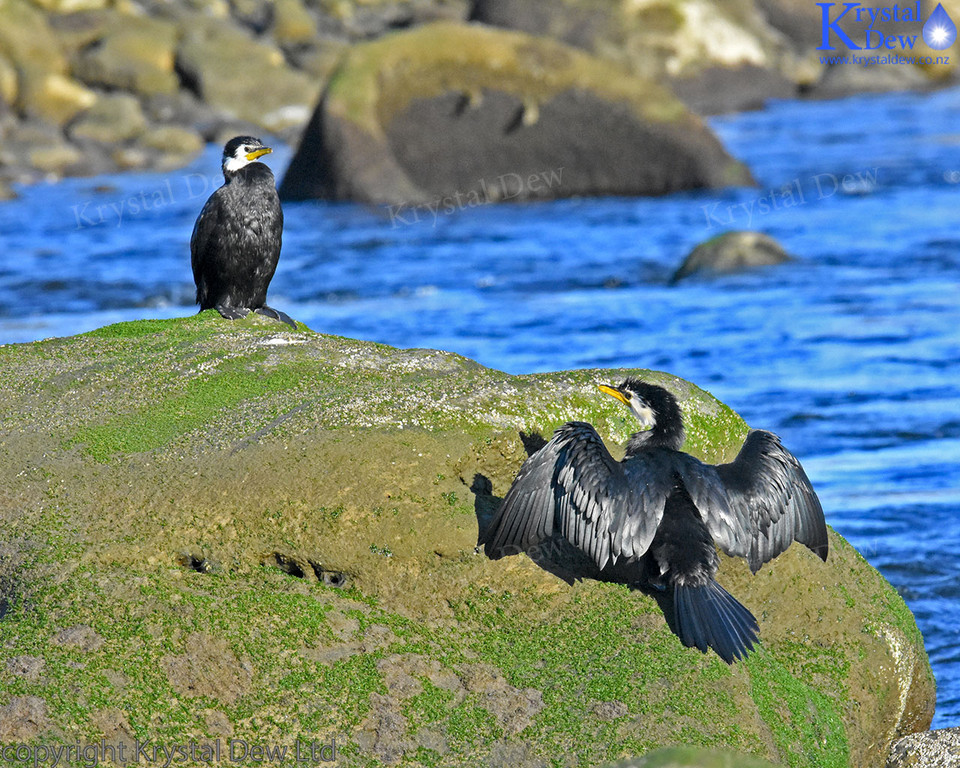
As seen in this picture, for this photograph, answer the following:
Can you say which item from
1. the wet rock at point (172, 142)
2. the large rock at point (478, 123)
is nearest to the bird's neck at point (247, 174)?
the large rock at point (478, 123)

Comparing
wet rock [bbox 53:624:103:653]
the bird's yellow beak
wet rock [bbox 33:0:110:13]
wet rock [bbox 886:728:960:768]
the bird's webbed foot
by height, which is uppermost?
wet rock [bbox 33:0:110:13]

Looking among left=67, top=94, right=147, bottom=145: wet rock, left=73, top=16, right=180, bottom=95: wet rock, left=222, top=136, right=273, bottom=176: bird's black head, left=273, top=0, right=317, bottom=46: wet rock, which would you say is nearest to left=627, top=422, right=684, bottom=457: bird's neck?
left=222, top=136, right=273, bottom=176: bird's black head

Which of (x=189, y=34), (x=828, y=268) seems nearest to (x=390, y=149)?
(x=828, y=268)

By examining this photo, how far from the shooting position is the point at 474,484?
4.83 meters

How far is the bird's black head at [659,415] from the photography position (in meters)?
4.89

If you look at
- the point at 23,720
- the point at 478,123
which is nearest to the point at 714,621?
the point at 23,720

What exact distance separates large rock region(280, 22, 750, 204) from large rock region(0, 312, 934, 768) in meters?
14.3

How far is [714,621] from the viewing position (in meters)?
4.49

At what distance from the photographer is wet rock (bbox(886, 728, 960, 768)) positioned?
16.4 feet

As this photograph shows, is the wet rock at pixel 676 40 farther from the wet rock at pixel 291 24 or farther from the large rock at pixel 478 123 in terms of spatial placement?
the large rock at pixel 478 123

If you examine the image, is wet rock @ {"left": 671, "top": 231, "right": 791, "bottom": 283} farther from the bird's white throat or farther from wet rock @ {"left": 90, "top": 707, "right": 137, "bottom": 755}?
wet rock @ {"left": 90, "top": 707, "right": 137, "bottom": 755}

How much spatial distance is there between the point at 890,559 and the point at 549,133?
13.0 meters

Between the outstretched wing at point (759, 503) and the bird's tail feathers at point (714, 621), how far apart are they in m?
0.23

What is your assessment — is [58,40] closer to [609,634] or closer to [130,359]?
[130,359]
